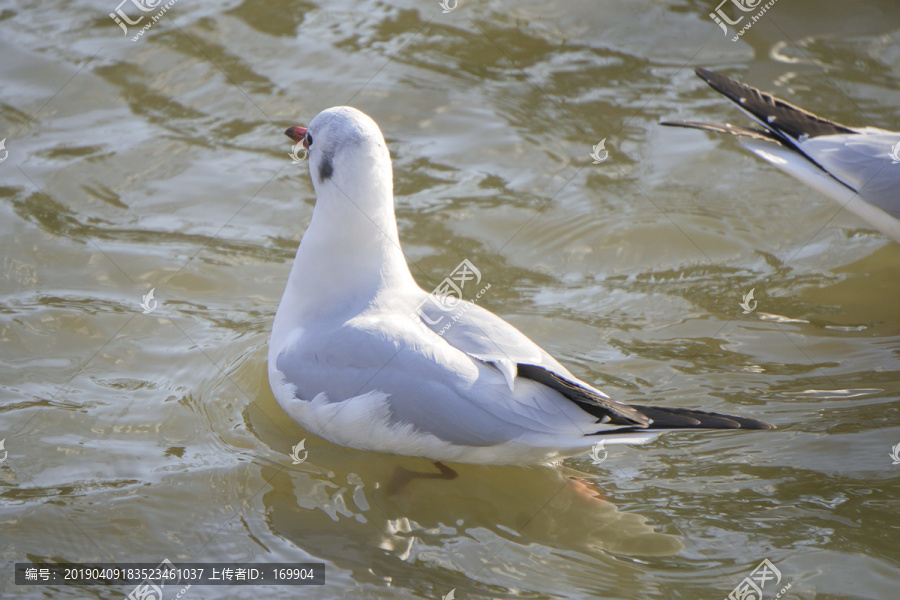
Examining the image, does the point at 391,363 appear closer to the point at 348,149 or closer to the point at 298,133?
the point at 348,149

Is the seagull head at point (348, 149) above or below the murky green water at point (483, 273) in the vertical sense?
above

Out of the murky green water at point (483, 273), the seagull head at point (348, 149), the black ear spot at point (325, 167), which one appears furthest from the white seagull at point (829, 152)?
the black ear spot at point (325, 167)

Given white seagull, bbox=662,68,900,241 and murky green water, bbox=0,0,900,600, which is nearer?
murky green water, bbox=0,0,900,600

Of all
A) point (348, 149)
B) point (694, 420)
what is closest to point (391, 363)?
point (348, 149)

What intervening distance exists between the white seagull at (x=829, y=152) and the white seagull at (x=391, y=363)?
205 centimetres

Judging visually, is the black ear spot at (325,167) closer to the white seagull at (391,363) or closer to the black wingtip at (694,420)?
the white seagull at (391,363)

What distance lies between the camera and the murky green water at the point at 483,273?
3.76m

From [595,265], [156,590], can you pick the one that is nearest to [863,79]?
[595,265]

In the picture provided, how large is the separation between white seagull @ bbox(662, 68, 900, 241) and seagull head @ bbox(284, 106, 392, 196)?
6.50ft

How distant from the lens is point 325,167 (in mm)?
4172

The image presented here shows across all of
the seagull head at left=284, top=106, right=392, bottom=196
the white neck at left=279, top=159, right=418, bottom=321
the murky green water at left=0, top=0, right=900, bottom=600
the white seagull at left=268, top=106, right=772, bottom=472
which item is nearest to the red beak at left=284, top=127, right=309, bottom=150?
the white seagull at left=268, top=106, right=772, bottom=472

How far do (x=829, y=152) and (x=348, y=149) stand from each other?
306 centimetres

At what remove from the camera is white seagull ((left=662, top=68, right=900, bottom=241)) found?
525cm

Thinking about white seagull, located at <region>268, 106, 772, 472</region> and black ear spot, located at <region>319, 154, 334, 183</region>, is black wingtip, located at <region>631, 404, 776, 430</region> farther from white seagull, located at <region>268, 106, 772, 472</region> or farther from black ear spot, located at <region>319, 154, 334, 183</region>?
black ear spot, located at <region>319, 154, 334, 183</region>
